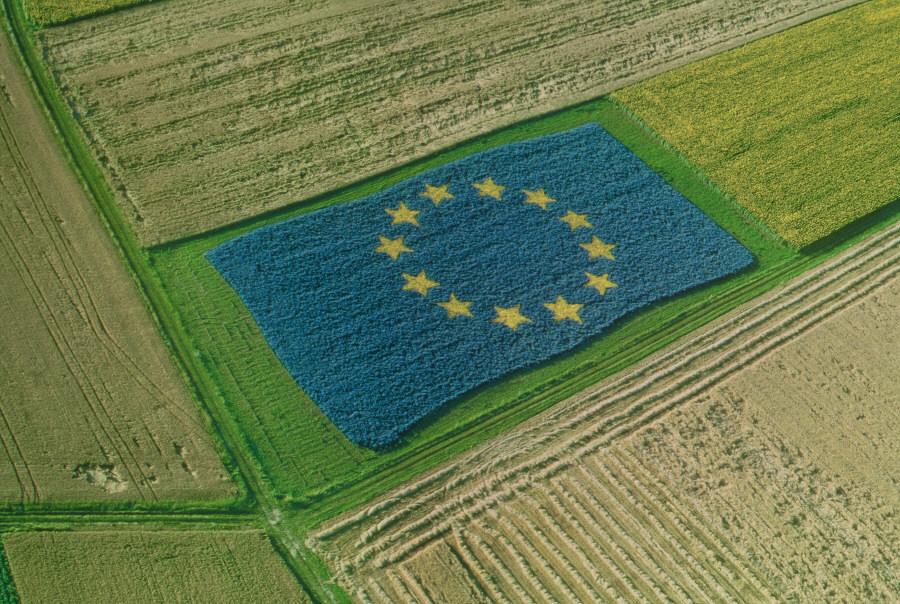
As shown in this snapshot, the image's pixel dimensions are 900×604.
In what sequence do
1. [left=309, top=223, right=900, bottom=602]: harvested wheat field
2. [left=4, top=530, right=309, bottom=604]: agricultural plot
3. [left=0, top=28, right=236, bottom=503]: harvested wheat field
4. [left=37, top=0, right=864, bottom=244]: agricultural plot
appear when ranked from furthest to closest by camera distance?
1. [left=37, top=0, right=864, bottom=244]: agricultural plot
2. [left=0, top=28, right=236, bottom=503]: harvested wheat field
3. [left=309, top=223, right=900, bottom=602]: harvested wheat field
4. [left=4, top=530, right=309, bottom=604]: agricultural plot

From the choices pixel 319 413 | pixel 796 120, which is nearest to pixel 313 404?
pixel 319 413

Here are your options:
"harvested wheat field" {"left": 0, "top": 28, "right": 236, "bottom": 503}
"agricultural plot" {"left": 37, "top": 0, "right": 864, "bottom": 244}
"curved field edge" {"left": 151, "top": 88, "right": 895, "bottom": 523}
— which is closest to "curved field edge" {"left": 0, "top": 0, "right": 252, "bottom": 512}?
"harvested wheat field" {"left": 0, "top": 28, "right": 236, "bottom": 503}

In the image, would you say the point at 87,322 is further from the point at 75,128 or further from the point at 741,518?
the point at 741,518

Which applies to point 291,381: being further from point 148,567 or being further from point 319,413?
point 148,567

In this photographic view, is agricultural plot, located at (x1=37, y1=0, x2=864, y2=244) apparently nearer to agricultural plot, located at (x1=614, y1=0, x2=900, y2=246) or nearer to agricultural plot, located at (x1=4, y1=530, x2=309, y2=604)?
agricultural plot, located at (x1=614, y1=0, x2=900, y2=246)

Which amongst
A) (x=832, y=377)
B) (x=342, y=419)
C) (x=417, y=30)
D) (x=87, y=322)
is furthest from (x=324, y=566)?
(x=417, y=30)

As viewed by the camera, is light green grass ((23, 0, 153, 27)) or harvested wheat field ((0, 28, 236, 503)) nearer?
harvested wheat field ((0, 28, 236, 503))

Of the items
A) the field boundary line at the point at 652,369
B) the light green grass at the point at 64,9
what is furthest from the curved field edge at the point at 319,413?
the light green grass at the point at 64,9
